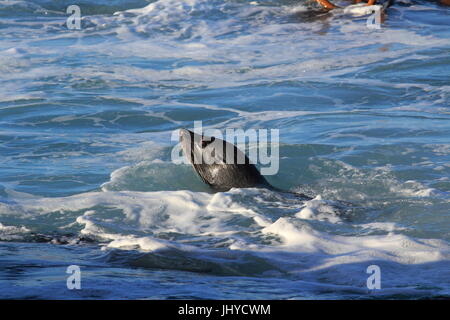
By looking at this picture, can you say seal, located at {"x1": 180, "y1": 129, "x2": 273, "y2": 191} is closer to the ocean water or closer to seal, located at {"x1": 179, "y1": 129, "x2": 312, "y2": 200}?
seal, located at {"x1": 179, "y1": 129, "x2": 312, "y2": 200}

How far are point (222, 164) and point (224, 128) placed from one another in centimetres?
312

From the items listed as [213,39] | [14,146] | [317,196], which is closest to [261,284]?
[317,196]

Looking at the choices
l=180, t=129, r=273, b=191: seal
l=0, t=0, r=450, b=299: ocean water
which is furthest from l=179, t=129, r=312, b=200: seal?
l=0, t=0, r=450, b=299: ocean water

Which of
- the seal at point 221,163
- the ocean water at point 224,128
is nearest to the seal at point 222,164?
the seal at point 221,163

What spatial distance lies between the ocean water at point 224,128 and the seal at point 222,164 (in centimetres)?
16

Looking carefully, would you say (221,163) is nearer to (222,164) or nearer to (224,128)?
(222,164)

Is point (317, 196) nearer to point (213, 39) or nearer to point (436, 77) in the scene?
point (436, 77)

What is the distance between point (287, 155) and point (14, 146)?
3.28m

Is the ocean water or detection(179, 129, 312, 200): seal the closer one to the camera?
the ocean water

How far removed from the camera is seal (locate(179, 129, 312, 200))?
777cm

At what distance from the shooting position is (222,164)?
7.80 m

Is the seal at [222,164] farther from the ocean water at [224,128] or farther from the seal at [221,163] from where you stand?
the ocean water at [224,128]

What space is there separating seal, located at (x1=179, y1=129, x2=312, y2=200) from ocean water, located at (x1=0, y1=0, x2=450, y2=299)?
16cm

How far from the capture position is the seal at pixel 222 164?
777 cm
